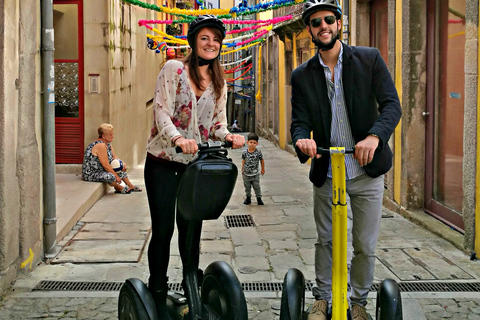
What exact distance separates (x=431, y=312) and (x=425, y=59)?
4367 millimetres

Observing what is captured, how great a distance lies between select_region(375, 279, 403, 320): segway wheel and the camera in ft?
11.7

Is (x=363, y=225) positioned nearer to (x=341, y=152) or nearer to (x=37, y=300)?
(x=341, y=152)

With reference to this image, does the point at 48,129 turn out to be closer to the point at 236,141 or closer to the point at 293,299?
the point at 236,141

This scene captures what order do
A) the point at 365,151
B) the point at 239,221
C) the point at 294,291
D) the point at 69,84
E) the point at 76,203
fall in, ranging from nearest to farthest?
1. the point at 365,151
2. the point at 294,291
3. the point at 239,221
4. the point at 76,203
5. the point at 69,84

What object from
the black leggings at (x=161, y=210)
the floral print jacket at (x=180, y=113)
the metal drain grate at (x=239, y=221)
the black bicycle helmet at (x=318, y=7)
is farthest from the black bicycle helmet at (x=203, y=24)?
the metal drain grate at (x=239, y=221)

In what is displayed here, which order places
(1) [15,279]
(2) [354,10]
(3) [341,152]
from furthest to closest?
(2) [354,10]
(1) [15,279]
(3) [341,152]

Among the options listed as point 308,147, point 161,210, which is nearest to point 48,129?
point 161,210

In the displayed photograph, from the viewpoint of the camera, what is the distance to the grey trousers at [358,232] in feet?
12.5

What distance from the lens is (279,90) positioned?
21.0 m

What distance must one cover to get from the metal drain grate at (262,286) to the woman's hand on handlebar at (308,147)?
7.29ft

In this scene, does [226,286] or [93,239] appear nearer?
[226,286]

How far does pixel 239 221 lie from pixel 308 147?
16.5 feet

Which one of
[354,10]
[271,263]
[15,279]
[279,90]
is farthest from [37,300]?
[279,90]

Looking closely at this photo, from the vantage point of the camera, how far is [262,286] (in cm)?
553
